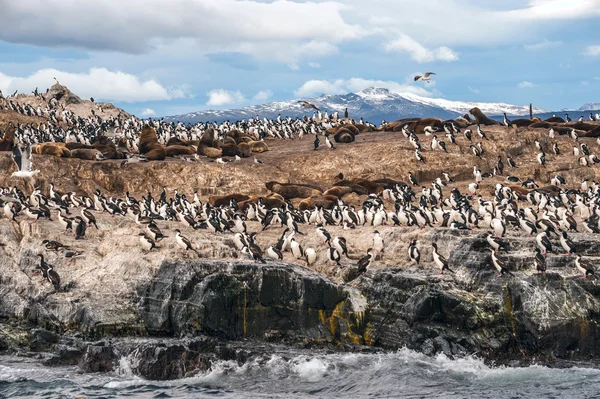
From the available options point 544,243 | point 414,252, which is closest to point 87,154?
point 414,252

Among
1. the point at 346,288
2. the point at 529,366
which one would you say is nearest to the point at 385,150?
the point at 346,288

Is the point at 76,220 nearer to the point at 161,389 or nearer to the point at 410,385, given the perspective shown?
the point at 161,389

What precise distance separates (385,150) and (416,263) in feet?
60.9

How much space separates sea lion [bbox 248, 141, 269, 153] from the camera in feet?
158

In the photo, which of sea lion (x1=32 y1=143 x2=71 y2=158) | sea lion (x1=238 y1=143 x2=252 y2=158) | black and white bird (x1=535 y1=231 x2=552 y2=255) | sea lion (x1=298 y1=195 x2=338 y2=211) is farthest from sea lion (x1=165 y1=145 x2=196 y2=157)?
black and white bird (x1=535 y1=231 x2=552 y2=255)

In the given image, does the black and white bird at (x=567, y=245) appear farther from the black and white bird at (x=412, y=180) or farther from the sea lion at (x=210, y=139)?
the sea lion at (x=210, y=139)

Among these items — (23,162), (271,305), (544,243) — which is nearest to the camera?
(271,305)

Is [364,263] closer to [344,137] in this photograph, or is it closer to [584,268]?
[584,268]

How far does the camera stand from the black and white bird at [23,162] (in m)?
39.6

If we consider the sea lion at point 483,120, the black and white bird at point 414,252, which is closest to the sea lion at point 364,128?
the sea lion at point 483,120

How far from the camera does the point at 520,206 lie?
35.0 meters

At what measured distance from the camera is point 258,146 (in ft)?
159

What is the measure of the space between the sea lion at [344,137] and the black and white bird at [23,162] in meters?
17.1

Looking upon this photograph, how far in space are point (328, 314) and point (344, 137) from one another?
79.1 ft
